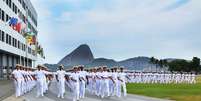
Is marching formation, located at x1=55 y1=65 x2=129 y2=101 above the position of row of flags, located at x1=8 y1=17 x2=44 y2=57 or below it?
below

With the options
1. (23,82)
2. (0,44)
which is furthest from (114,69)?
(0,44)

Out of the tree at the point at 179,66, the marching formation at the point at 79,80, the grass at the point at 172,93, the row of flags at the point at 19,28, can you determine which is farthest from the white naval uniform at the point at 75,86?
the tree at the point at 179,66

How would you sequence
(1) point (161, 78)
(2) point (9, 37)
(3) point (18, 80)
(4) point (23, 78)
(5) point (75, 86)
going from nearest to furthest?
1. (5) point (75, 86)
2. (3) point (18, 80)
3. (4) point (23, 78)
4. (1) point (161, 78)
5. (2) point (9, 37)

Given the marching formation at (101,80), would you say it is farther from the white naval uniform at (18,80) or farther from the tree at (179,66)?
the tree at (179,66)

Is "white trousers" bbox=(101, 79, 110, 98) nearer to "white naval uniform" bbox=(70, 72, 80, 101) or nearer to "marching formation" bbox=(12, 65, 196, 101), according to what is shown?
"marching formation" bbox=(12, 65, 196, 101)

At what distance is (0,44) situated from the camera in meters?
67.3

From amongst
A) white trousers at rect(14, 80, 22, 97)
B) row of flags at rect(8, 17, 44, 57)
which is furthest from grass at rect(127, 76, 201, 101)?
row of flags at rect(8, 17, 44, 57)

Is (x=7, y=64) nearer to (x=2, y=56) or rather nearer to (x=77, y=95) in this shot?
(x=2, y=56)

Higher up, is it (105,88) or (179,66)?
(179,66)

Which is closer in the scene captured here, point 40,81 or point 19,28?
point 40,81

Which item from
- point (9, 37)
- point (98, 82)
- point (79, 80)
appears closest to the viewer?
point (79, 80)

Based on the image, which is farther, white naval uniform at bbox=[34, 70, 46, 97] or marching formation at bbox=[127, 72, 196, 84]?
marching formation at bbox=[127, 72, 196, 84]

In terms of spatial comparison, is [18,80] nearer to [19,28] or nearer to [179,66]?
[19,28]

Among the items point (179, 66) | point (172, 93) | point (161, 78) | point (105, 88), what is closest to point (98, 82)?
point (105, 88)
